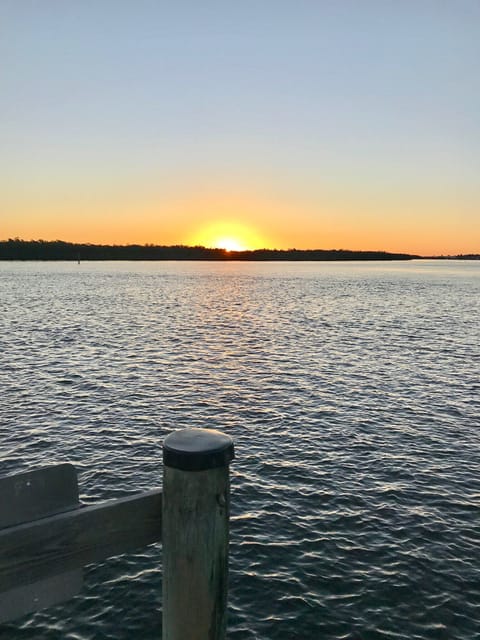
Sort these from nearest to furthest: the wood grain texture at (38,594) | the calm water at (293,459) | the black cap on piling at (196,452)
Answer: the wood grain texture at (38,594), the black cap on piling at (196,452), the calm water at (293,459)

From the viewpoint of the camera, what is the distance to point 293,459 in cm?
1772

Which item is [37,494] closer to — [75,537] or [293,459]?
[75,537]

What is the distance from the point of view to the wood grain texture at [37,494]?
2.97 meters

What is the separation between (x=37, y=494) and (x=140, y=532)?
2.50ft

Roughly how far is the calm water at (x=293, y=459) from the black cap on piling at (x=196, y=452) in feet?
26.6

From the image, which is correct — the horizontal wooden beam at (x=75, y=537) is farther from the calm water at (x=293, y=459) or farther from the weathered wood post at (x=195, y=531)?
the calm water at (x=293, y=459)

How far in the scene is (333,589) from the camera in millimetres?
11109

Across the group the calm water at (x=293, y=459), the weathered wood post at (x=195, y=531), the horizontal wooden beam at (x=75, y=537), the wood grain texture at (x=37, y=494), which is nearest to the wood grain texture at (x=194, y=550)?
the weathered wood post at (x=195, y=531)

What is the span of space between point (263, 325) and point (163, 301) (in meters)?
31.7

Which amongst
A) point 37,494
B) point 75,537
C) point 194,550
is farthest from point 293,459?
point 37,494

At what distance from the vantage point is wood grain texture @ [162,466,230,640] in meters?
3.40

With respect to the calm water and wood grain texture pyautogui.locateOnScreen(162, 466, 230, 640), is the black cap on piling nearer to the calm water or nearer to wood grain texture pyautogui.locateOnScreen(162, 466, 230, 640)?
wood grain texture pyautogui.locateOnScreen(162, 466, 230, 640)

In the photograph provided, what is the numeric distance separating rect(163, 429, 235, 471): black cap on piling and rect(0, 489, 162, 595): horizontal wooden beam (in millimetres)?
356

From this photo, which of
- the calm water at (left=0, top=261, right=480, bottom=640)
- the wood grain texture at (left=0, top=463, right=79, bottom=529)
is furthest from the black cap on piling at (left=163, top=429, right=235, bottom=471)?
the calm water at (left=0, top=261, right=480, bottom=640)
